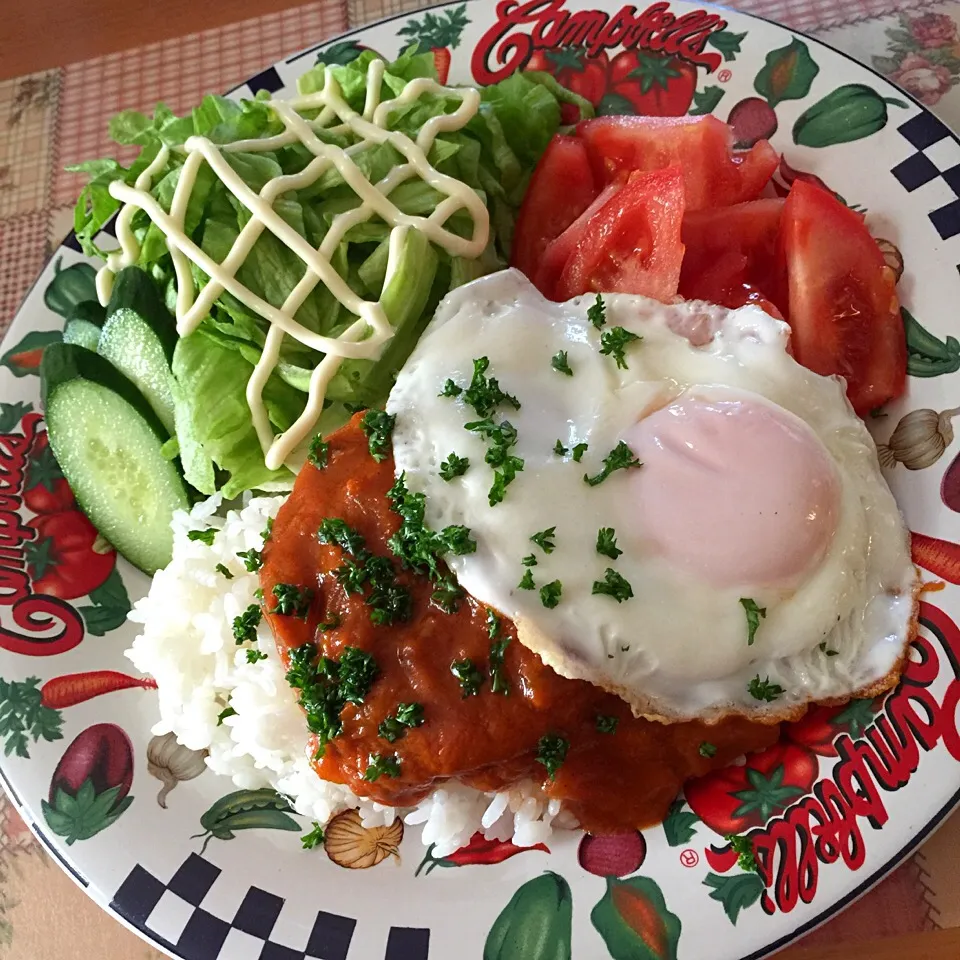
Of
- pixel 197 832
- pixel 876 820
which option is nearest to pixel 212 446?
pixel 197 832

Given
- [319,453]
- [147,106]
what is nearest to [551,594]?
[319,453]

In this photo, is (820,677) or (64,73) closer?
(820,677)

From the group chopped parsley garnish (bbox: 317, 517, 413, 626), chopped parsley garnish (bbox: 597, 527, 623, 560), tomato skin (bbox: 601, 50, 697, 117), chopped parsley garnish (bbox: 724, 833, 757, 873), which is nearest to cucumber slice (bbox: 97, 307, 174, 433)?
chopped parsley garnish (bbox: 317, 517, 413, 626)

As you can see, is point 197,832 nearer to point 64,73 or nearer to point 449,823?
point 449,823

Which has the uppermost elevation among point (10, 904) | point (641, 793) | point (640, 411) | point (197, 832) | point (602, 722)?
point (640, 411)

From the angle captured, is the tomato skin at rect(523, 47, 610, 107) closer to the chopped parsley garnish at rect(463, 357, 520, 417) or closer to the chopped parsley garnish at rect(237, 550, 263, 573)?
the chopped parsley garnish at rect(463, 357, 520, 417)

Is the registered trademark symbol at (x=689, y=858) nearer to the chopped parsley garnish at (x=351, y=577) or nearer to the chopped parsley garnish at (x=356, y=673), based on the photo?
the chopped parsley garnish at (x=356, y=673)

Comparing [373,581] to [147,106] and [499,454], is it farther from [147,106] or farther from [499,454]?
[147,106]
